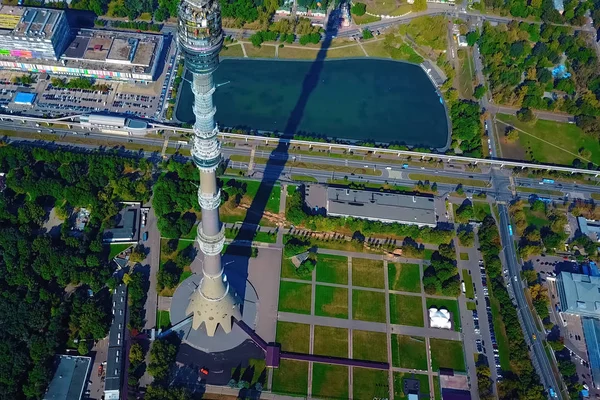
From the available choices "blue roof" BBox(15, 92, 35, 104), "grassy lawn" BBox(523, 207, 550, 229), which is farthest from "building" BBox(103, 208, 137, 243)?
"grassy lawn" BBox(523, 207, 550, 229)

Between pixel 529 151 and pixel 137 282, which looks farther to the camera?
pixel 529 151

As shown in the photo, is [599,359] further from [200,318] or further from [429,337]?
[200,318]

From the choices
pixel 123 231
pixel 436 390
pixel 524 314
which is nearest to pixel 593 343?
pixel 524 314

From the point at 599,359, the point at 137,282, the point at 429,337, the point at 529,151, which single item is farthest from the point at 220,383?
the point at 529,151

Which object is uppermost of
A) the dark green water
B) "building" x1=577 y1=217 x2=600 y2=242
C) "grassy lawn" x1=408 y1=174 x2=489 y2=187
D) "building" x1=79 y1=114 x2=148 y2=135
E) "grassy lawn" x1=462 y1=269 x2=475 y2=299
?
the dark green water

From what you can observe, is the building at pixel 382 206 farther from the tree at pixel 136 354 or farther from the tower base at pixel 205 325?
the tree at pixel 136 354

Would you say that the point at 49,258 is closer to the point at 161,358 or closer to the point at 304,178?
the point at 161,358

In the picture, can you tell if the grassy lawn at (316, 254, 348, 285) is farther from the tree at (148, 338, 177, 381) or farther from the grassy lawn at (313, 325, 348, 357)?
the tree at (148, 338, 177, 381)
